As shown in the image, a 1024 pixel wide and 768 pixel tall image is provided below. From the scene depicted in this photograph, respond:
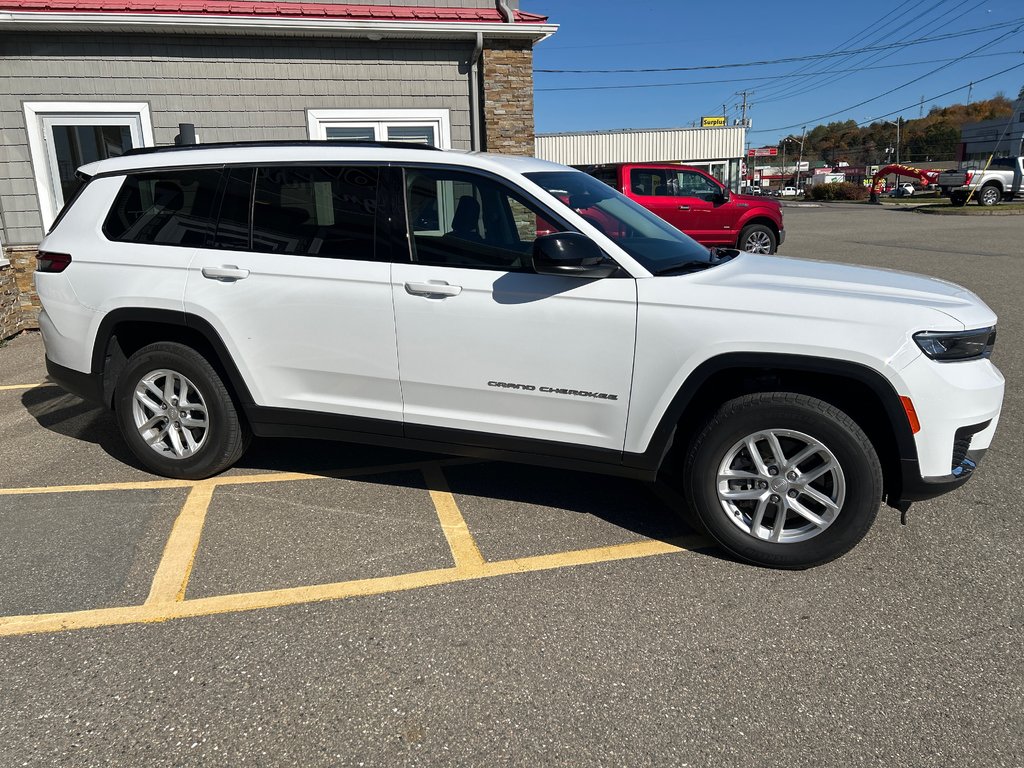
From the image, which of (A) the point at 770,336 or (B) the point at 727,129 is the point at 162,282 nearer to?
(A) the point at 770,336

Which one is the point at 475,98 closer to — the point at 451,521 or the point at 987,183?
the point at 451,521

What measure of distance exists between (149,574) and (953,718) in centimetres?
325

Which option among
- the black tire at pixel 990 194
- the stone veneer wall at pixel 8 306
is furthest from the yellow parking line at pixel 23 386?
the black tire at pixel 990 194

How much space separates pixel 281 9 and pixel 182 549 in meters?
8.14

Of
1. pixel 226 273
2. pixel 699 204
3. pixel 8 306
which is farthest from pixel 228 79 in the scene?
pixel 699 204

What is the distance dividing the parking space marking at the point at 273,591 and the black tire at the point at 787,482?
0.99ft

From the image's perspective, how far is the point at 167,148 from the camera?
439 cm

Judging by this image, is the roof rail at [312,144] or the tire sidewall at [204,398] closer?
the roof rail at [312,144]

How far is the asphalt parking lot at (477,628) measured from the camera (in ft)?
7.76

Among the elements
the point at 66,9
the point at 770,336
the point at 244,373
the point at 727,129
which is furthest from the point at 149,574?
the point at 727,129

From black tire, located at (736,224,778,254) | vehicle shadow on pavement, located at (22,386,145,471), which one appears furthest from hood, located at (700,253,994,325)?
black tire, located at (736,224,778,254)

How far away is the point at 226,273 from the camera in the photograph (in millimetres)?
3891

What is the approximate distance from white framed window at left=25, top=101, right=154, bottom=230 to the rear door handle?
254 inches

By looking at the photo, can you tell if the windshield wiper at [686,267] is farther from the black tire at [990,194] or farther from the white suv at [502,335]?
the black tire at [990,194]
